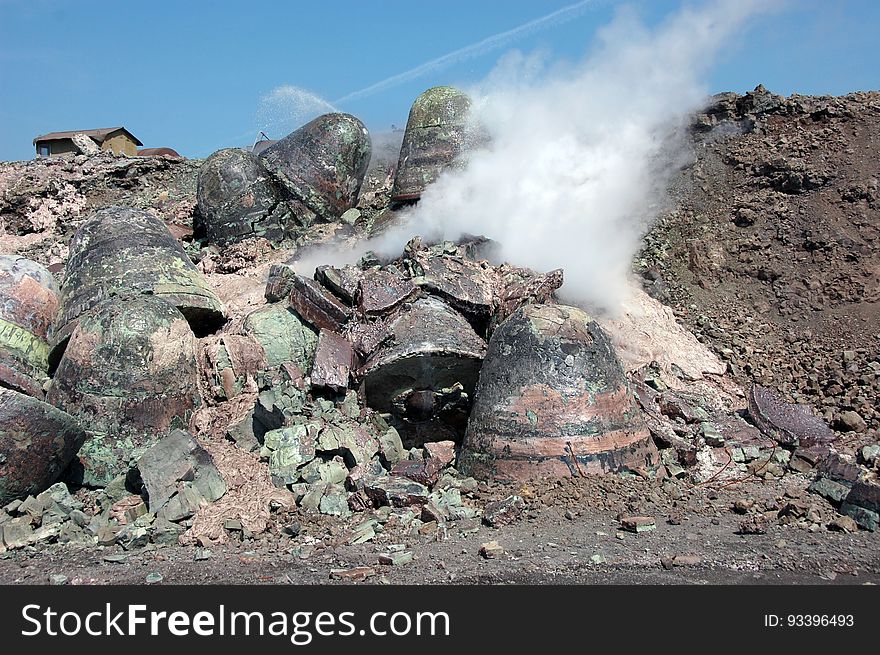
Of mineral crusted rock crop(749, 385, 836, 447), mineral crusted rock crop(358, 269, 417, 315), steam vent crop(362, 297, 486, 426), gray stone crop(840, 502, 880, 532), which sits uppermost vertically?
mineral crusted rock crop(358, 269, 417, 315)

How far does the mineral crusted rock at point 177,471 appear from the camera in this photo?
509 centimetres

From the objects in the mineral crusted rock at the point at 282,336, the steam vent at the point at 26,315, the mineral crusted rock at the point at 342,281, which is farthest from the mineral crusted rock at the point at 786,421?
the steam vent at the point at 26,315

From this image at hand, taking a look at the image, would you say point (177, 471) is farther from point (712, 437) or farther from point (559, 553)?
point (712, 437)

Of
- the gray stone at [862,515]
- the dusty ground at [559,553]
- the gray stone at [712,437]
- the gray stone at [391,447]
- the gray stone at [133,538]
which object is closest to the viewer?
the dusty ground at [559,553]

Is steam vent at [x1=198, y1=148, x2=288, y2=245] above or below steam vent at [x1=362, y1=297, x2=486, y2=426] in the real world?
above

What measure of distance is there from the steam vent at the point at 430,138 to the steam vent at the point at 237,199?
1.63m

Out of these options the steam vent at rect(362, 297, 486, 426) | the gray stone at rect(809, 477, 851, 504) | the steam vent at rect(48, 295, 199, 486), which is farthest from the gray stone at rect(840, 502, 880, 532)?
the steam vent at rect(48, 295, 199, 486)

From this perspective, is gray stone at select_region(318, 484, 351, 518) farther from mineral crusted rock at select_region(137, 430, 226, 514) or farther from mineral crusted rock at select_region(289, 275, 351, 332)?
mineral crusted rock at select_region(289, 275, 351, 332)

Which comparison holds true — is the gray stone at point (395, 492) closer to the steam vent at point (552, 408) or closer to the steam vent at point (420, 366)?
the steam vent at point (552, 408)

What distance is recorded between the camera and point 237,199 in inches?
394

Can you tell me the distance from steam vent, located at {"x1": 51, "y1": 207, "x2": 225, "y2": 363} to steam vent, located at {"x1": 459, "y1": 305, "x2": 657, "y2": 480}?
304 cm

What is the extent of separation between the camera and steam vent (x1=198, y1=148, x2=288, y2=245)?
9.93 m

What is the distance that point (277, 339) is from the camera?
6.98 metres

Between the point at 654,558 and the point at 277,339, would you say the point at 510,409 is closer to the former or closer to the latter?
the point at 654,558
